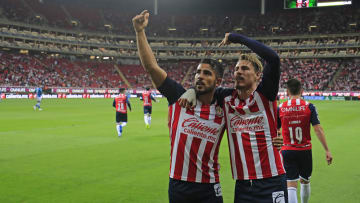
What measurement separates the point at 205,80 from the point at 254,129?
2.33ft

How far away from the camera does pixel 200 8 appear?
88250 mm

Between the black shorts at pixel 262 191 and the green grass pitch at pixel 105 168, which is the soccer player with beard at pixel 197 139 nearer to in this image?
the black shorts at pixel 262 191

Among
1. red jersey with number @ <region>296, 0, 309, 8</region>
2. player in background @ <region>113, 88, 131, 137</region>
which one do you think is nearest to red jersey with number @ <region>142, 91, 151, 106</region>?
player in background @ <region>113, 88, 131, 137</region>

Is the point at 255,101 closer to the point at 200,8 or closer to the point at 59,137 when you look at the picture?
the point at 59,137

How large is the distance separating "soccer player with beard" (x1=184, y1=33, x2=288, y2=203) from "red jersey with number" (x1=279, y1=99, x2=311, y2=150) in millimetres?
2532

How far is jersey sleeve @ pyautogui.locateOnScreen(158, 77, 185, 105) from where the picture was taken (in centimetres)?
337

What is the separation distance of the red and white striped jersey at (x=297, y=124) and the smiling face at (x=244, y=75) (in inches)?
106

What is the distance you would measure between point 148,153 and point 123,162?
5.21 ft

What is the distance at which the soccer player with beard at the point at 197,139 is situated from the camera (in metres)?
3.36

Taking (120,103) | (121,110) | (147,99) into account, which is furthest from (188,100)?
(147,99)

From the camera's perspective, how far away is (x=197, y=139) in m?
3.42

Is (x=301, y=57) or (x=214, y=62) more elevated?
(x=301, y=57)

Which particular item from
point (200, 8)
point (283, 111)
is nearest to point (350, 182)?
point (283, 111)

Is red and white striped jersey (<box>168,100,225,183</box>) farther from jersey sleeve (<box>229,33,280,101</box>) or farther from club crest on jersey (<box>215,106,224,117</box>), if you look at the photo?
jersey sleeve (<box>229,33,280,101</box>)
